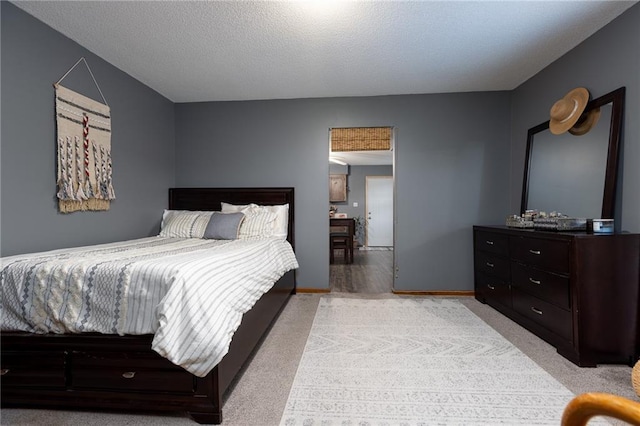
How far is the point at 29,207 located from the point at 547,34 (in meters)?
4.18

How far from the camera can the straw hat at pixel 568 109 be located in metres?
2.58

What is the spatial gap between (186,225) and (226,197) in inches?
26.6

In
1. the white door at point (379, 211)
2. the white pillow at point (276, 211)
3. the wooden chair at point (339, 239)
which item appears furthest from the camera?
the white door at point (379, 211)

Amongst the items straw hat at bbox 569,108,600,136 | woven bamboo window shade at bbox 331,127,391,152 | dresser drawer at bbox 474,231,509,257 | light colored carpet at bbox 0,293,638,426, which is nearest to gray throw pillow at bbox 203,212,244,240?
light colored carpet at bbox 0,293,638,426

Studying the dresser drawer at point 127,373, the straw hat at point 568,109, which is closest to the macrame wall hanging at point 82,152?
the dresser drawer at point 127,373

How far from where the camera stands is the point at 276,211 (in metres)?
3.71

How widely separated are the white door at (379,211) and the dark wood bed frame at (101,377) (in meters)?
7.10

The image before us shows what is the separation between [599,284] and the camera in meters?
2.07

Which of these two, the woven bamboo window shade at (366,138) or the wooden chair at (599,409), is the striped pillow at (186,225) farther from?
the wooden chair at (599,409)

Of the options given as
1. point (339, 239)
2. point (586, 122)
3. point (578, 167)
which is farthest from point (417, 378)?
point (339, 239)

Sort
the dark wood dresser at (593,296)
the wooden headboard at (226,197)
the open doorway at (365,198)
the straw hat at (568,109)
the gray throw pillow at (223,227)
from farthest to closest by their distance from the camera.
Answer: the open doorway at (365,198) < the wooden headboard at (226,197) < the gray throw pillow at (223,227) < the straw hat at (568,109) < the dark wood dresser at (593,296)

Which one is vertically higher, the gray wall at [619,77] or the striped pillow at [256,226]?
the gray wall at [619,77]

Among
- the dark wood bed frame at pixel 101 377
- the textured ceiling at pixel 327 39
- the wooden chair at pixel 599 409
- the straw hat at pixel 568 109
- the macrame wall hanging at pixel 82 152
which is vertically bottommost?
the dark wood bed frame at pixel 101 377

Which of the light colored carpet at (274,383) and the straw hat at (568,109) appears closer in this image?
the light colored carpet at (274,383)
